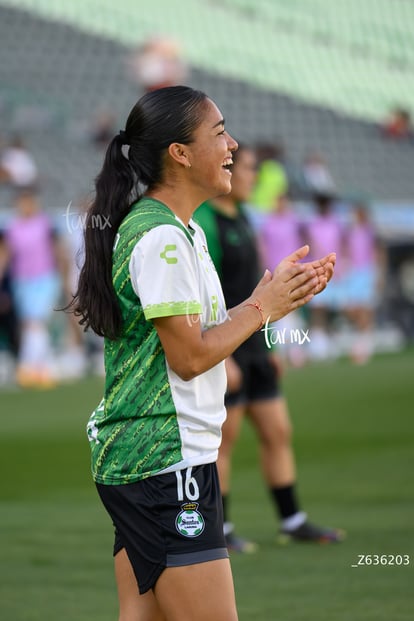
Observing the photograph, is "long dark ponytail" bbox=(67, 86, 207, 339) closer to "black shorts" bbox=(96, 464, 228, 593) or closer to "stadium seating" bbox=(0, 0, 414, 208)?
"black shorts" bbox=(96, 464, 228, 593)

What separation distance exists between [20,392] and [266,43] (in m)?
20.9

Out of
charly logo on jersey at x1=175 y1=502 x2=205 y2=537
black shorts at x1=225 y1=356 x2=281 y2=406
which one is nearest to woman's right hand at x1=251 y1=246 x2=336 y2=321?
charly logo on jersey at x1=175 y1=502 x2=205 y2=537

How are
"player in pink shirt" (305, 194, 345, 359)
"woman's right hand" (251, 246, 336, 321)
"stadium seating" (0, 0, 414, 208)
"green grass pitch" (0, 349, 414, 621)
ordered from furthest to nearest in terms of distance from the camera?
"stadium seating" (0, 0, 414, 208) < "player in pink shirt" (305, 194, 345, 359) < "green grass pitch" (0, 349, 414, 621) < "woman's right hand" (251, 246, 336, 321)

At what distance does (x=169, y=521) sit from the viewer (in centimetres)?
309

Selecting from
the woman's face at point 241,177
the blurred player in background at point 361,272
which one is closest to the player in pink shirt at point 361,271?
the blurred player in background at point 361,272

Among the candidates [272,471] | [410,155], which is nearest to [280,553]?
[272,471]

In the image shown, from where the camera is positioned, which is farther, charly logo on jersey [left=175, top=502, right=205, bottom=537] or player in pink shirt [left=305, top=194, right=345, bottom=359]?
player in pink shirt [left=305, top=194, right=345, bottom=359]

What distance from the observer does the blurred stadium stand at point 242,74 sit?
86.4 ft

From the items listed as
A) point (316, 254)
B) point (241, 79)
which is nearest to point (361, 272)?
point (316, 254)

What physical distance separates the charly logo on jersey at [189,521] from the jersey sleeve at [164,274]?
0.49 metres

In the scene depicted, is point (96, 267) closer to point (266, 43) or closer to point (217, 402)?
point (217, 402)

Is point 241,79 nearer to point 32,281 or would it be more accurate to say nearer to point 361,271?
point 361,271

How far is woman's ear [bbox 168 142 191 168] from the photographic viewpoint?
3209mm

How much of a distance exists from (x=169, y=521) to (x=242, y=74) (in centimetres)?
2933
